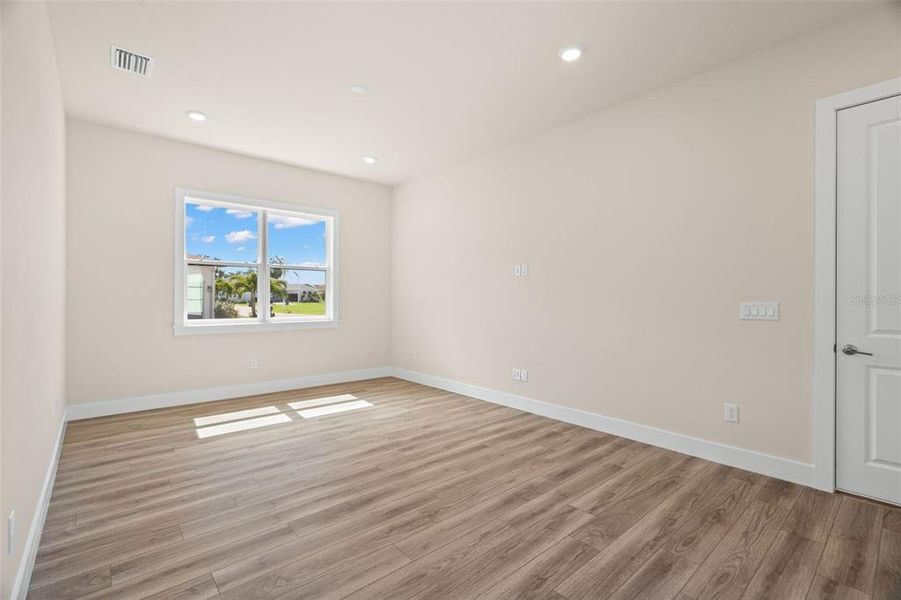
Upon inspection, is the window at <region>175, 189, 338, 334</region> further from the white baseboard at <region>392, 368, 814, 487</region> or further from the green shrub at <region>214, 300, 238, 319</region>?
the white baseboard at <region>392, 368, 814, 487</region>

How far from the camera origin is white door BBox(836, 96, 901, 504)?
246 cm

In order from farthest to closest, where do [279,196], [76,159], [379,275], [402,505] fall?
[379,275] < [279,196] < [76,159] < [402,505]

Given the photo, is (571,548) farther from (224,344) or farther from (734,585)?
(224,344)

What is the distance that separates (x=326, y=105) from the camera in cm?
375

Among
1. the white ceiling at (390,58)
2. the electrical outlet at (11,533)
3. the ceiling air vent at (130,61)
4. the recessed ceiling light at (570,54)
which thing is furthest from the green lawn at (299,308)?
the recessed ceiling light at (570,54)

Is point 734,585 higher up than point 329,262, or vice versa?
point 329,262

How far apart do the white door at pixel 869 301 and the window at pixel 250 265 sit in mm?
5243

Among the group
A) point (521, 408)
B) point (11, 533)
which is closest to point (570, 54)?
point (521, 408)

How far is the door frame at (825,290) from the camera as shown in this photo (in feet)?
8.64

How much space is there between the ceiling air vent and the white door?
15.4ft

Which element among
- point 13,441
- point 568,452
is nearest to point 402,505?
point 568,452

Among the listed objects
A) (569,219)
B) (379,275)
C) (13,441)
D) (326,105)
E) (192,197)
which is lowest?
(13,441)

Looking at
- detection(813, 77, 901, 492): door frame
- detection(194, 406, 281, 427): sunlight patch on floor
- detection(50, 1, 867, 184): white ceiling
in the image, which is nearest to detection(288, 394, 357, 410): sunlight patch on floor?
detection(194, 406, 281, 427): sunlight patch on floor

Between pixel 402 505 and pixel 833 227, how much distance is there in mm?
3146
